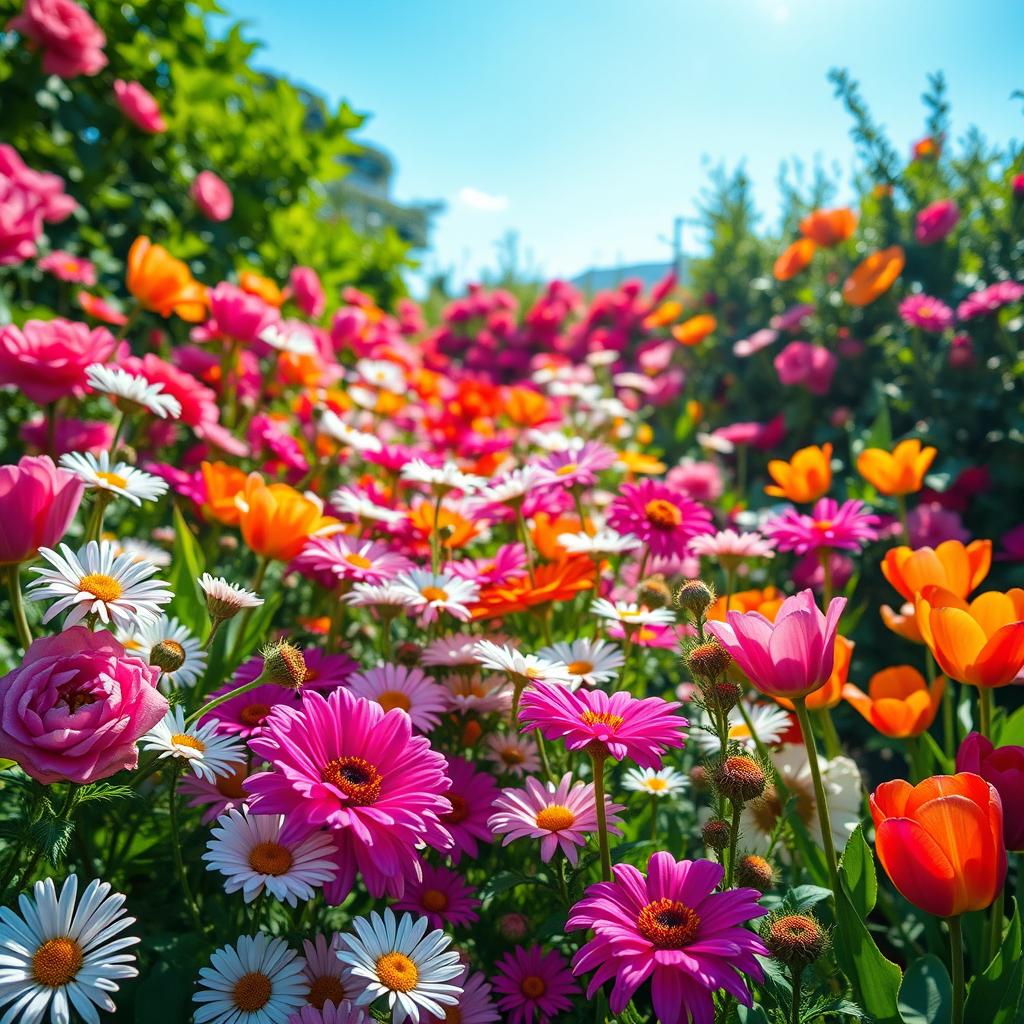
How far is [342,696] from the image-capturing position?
0.83 meters

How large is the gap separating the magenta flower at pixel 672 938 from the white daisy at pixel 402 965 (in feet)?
0.40

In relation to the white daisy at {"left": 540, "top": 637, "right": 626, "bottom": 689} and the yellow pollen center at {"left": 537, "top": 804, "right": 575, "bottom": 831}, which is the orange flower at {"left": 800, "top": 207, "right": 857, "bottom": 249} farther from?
the yellow pollen center at {"left": 537, "top": 804, "right": 575, "bottom": 831}

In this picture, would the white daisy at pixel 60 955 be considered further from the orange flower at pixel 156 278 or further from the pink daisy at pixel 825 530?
the orange flower at pixel 156 278

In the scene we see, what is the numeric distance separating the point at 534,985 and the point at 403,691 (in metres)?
0.37

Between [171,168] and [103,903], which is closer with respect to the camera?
[103,903]

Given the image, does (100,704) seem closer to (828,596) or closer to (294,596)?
(828,596)

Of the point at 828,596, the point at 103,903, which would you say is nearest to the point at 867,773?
the point at 828,596

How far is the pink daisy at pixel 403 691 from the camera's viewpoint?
3.37ft

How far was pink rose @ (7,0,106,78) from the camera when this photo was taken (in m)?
2.15

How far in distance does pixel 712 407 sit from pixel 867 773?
186 centimetres

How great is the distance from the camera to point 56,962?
65 centimetres

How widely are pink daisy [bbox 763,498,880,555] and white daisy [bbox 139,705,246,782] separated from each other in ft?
2.87

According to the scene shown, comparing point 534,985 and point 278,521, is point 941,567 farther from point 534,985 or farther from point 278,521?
point 278,521

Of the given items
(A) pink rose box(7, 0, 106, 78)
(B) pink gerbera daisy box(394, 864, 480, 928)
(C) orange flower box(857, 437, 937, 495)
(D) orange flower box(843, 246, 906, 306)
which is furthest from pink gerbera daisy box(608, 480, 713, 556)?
(A) pink rose box(7, 0, 106, 78)
